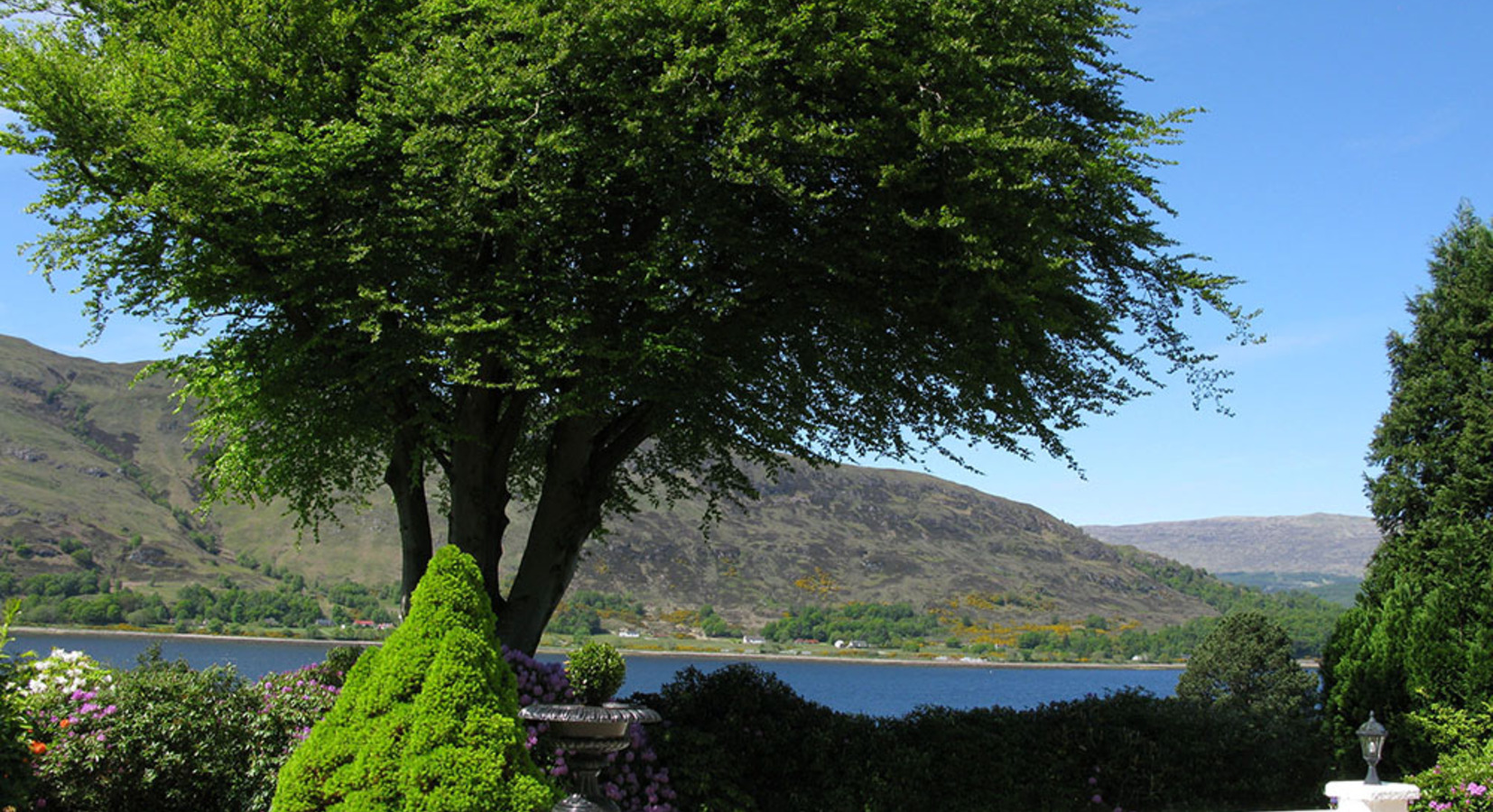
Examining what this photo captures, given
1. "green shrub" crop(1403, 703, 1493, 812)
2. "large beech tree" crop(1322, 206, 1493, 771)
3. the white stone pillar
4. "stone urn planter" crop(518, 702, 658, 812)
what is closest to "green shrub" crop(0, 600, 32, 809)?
"stone urn planter" crop(518, 702, 658, 812)

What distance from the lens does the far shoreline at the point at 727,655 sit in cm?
8100

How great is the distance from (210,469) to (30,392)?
180001mm

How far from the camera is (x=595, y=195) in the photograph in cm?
1249

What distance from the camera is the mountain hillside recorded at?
123 meters

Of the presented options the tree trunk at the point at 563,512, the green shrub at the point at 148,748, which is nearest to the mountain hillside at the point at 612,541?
the tree trunk at the point at 563,512

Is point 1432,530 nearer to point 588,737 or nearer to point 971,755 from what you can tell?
point 971,755

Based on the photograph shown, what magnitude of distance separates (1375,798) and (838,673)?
80.1 meters

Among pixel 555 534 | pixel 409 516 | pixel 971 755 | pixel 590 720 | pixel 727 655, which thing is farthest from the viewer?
pixel 727 655

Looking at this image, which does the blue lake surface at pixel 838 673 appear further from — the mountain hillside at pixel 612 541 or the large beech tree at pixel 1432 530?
the large beech tree at pixel 1432 530

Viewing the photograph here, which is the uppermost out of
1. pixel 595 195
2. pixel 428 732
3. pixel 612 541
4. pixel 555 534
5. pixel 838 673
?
pixel 595 195

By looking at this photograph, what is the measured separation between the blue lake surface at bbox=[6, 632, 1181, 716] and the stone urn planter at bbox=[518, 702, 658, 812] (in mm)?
36632

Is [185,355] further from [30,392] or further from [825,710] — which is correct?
[30,392]

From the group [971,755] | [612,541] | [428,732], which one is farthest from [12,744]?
[612,541]

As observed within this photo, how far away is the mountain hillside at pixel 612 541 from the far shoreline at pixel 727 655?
2146cm
